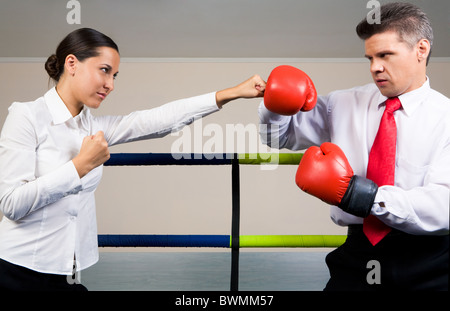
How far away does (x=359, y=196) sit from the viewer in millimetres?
799

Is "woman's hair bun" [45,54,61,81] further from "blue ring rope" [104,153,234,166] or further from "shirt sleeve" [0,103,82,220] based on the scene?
"blue ring rope" [104,153,234,166]

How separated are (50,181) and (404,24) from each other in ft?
2.96

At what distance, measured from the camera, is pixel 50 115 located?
3.15 ft

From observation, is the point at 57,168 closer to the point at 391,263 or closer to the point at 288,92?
the point at 288,92

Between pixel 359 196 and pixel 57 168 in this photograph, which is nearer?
pixel 359 196

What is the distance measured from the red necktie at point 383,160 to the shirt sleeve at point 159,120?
446 millimetres

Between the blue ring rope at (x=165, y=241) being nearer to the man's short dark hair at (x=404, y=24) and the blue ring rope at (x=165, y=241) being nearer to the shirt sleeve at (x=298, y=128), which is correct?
the shirt sleeve at (x=298, y=128)

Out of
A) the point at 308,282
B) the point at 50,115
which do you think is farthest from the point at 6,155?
the point at 308,282

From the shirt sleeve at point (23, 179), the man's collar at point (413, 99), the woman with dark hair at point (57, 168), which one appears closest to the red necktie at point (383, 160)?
the man's collar at point (413, 99)

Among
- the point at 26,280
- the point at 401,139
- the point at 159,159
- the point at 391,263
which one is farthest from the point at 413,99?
the point at 26,280

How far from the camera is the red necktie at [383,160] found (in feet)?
2.91

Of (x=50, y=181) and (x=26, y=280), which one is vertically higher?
(x=50, y=181)

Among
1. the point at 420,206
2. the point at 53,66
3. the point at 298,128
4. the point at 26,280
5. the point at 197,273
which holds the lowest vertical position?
the point at 197,273

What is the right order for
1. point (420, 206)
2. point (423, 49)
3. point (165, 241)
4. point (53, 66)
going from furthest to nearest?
point (165, 241)
point (53, 66)
point (423, 49)
point (420, 206)
